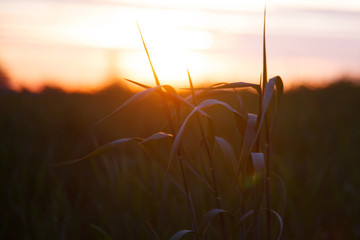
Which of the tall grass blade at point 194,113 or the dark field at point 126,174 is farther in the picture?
the dark field at point 126,174

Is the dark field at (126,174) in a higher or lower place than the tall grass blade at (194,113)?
lower

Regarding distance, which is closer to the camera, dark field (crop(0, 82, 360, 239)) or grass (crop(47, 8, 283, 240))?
grass (crop(47, 8, 283, 240))

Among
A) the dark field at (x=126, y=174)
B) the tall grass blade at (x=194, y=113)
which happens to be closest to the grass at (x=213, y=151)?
the tall grass blade at (x=194, y=113)

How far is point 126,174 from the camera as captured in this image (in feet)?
5.44

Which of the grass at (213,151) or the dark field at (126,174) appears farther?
the dark field at (126,174)

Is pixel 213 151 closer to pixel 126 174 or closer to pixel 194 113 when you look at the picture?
pixel 194 113

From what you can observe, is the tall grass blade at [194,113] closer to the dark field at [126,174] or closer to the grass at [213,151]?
the grass at [213,151]

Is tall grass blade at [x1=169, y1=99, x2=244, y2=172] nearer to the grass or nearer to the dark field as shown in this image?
the grass

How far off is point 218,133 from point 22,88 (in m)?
2.38

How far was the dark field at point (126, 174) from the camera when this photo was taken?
5.09 ft

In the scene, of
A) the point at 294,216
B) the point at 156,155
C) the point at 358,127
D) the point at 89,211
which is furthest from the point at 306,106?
the point at 156,155

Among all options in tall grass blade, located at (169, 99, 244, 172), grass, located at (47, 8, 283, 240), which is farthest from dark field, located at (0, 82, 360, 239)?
tall grass blade, located at (169, 99, 244, 172)

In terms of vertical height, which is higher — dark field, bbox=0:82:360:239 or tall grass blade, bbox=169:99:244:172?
tall grass blade, bbox=169:99:244:172

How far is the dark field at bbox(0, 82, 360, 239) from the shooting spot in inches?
61.1
